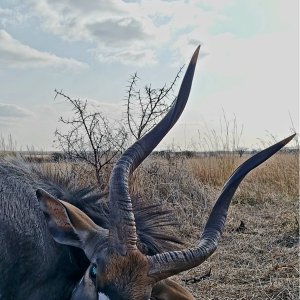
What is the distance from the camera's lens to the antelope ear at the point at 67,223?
13.5 ft

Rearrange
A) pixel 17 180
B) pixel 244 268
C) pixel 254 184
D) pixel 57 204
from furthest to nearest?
pixel 254 184
pixel 244 268
pixel 17 180
pixel 57 204

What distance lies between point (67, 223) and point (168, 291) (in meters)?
0.87

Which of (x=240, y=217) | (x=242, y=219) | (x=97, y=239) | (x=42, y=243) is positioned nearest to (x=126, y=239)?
(x=97, y=239)

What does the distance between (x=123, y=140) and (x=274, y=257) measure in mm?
3911

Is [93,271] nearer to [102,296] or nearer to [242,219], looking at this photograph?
[102,296]

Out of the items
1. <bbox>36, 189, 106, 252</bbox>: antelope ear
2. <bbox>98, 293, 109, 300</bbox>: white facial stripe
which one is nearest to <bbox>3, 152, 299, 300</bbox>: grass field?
<bbox>36, 189, 106, 252</bbox>: antelope ear

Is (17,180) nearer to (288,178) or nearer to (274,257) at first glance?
(274,257)

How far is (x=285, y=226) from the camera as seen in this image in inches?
373

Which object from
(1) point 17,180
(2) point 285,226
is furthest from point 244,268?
(1) point 17,180

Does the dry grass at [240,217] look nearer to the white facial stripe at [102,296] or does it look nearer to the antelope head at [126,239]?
the antelope head at [126,239]

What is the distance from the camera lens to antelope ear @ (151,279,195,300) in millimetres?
4322

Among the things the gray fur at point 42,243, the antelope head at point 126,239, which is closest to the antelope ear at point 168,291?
the antelope head at point 126,239

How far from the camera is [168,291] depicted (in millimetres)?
4391

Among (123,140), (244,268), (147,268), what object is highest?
(123,140)
